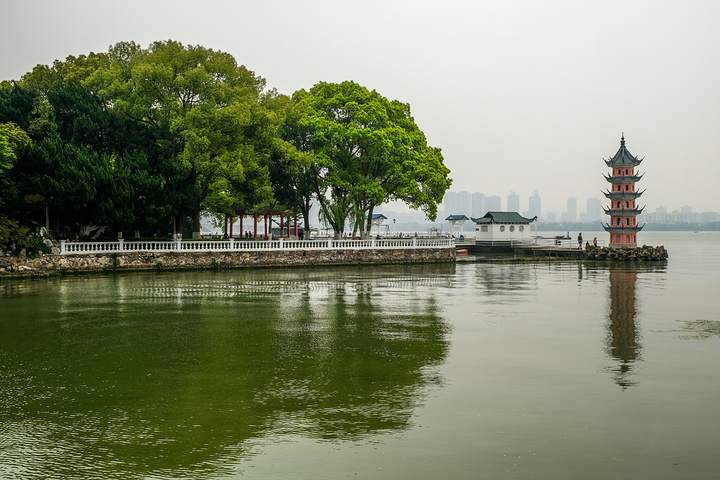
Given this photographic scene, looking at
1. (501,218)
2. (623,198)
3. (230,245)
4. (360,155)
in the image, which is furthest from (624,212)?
(230,245)

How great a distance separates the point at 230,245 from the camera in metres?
42.2

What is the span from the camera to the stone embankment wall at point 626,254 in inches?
2291

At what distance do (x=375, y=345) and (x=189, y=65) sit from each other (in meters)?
32.2

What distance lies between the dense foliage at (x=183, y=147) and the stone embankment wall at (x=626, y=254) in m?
15.4

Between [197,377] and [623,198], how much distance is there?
177 ft

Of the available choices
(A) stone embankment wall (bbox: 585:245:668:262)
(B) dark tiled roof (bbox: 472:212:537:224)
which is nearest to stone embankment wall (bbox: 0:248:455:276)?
(A) stone embankment wall (bbox: 585:245:668:262)

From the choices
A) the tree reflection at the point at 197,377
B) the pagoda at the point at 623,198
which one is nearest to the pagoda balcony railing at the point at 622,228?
the pagoda at the point at 623,198

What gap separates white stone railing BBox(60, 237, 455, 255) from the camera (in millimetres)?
38281

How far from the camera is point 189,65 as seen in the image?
141ft

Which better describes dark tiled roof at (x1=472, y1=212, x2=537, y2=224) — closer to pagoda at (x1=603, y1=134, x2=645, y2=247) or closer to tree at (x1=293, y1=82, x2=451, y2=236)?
pagoda at (x1=603, y1=134, x2=645, y2=247)

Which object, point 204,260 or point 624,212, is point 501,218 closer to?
point 624,212

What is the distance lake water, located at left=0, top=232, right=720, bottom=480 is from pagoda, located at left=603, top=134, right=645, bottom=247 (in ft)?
124

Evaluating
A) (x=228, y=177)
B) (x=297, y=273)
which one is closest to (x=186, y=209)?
(x=228, y=177)

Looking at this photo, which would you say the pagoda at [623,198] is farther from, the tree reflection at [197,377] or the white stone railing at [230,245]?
the tree reflection at [197,377]
